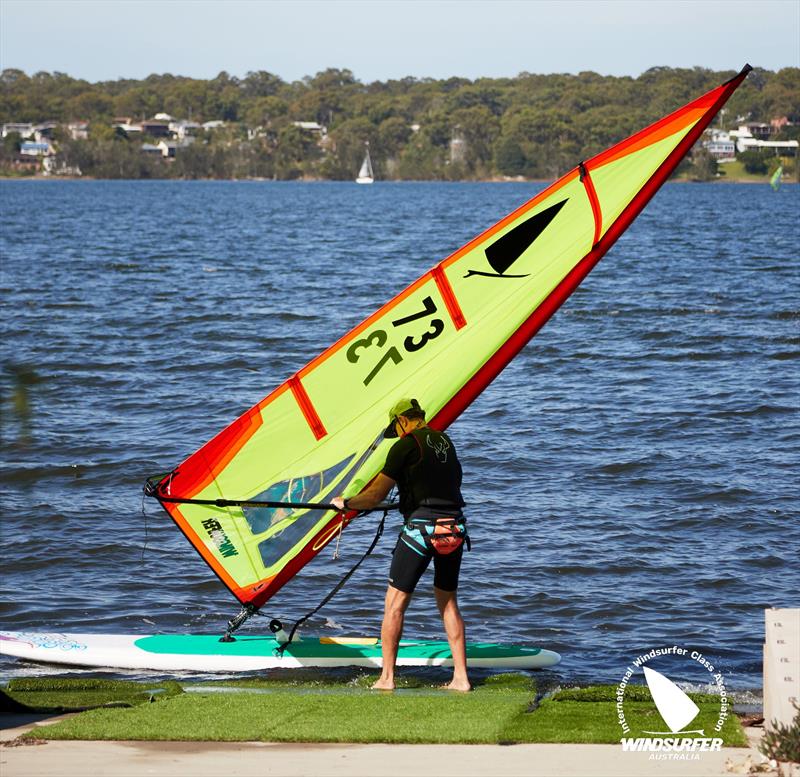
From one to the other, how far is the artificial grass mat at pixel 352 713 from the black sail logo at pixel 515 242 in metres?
2.72

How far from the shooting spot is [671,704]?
22.9 ft

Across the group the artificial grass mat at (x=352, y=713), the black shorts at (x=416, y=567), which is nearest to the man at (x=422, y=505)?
the black shorts at (x=416, y=567)

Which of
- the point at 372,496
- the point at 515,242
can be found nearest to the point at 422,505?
the point at 372,496

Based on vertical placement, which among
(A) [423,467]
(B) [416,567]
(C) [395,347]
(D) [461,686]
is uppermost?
(C) [395,347]

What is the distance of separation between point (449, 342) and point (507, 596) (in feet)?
9.61

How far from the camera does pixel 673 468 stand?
15.3m

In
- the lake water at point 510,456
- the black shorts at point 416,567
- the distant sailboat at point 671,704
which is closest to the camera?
the distant sailboat at point 671,704

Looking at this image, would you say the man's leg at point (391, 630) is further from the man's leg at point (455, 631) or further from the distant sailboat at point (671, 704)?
the distant sailboat at point (671, 704)

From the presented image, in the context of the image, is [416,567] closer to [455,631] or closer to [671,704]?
[455,631]

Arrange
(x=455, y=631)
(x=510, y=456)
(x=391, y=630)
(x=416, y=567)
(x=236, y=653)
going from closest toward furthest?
(x=416, y=567) < (x=455, y=631) < (x=391, y=630) < (x=236, y=653) < (x=510, y=456)

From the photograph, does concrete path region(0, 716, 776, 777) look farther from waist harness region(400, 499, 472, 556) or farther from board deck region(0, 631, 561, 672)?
board deck region(0, 631, 561, 672)

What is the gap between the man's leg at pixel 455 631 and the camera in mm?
7602

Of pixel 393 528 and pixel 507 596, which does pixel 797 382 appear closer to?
pixel 393 528

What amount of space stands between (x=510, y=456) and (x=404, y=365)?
292 inches
